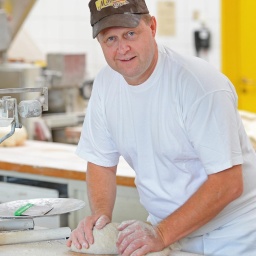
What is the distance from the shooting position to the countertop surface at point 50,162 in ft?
11.7

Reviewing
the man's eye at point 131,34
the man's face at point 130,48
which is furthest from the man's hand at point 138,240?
the man's eye at point 131,34

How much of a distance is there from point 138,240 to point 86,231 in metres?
0.23

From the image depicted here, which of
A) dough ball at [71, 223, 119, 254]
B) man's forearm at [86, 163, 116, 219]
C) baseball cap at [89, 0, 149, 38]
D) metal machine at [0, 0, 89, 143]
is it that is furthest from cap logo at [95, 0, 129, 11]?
metal machine at [0, 0, 89, 143]

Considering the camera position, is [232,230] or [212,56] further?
[212,56]

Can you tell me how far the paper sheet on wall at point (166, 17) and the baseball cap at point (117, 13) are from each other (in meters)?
4.52

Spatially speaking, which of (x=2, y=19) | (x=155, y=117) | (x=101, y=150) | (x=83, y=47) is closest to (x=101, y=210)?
(x=101, y=150)

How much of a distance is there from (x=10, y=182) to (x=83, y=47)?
382cm

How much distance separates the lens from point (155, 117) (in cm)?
242

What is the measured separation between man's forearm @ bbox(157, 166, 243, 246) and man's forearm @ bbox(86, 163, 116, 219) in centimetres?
32

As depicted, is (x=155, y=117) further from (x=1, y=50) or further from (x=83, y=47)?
(x=83, y=47)

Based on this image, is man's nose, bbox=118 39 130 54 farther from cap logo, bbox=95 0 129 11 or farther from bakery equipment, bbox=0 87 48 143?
bakery equipment, bbox=0 87 48 143

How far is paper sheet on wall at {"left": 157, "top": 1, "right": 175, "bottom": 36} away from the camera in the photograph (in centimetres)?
688

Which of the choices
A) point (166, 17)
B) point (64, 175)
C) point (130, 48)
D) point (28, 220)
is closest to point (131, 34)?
point (130, 48)

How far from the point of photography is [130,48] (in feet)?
7.63
